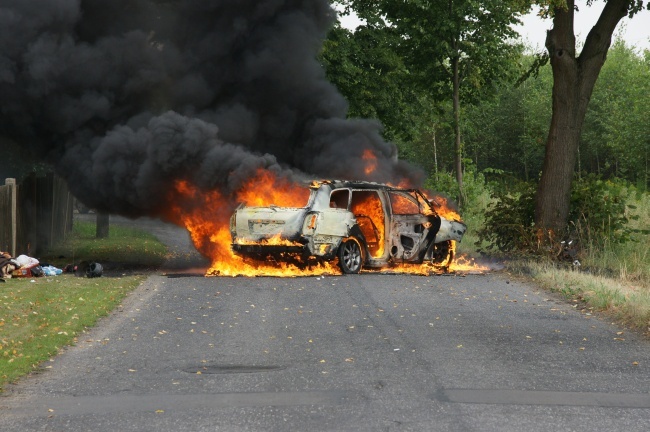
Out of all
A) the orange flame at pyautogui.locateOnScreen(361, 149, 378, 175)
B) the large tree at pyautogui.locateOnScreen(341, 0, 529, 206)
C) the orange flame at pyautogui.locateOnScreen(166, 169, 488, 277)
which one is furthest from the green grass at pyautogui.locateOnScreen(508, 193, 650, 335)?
the large tree at pyautogui.locateOnScreen(341, 0, 529, 206)

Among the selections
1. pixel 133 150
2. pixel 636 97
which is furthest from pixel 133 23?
pixel 636 97

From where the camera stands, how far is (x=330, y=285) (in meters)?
14.2

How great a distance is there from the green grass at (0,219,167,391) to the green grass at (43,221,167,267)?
42mm

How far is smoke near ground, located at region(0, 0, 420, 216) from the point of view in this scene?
18.0 m

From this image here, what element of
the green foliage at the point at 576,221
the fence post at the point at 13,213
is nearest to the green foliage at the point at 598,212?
the green foliage at the point at 576,221

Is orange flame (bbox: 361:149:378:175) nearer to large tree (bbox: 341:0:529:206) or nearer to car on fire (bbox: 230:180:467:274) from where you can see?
car on fire (bbox: 230:180:467:274)

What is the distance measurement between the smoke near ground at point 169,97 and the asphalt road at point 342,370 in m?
6.02

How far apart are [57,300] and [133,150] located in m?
6.31

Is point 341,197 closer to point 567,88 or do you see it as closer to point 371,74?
point 567,88

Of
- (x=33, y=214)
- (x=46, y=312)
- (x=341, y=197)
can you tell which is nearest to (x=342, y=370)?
(x=46, y=312)

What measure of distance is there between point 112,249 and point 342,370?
15781 mm

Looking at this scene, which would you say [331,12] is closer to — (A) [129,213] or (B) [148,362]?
(A) [129,213]

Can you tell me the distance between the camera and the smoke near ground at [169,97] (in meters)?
18.0

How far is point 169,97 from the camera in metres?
20.5
